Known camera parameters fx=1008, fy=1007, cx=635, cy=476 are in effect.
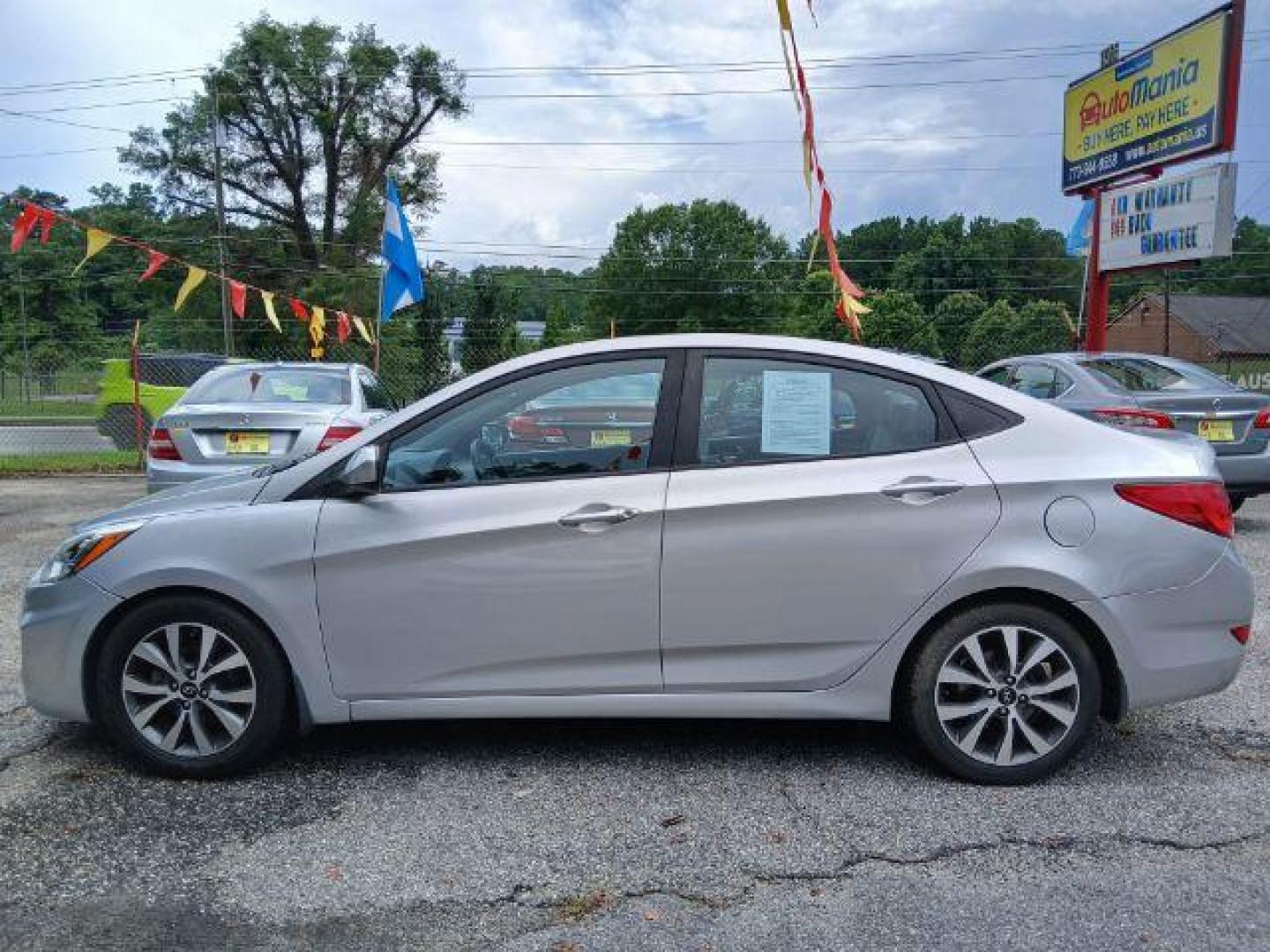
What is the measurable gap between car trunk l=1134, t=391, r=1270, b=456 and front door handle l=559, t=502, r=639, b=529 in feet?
20.5

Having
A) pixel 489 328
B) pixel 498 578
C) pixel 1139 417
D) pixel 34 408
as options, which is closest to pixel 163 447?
pixel 498 578

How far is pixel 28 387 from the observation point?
24.9 m

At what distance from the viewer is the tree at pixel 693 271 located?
189ft

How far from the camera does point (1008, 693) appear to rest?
136 inches

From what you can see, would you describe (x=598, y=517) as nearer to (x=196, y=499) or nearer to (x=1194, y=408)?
(x=196, y=499)

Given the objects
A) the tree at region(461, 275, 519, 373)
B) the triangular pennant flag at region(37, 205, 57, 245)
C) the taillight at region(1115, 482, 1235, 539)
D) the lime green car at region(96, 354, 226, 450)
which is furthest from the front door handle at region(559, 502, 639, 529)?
the tree at region(461, 275, 519, 373)

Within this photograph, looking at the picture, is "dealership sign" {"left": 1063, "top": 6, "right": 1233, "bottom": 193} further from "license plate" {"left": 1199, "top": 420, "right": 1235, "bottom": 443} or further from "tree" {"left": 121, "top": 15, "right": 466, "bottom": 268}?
"tree" {"left": 121, "top": 15, "right": 466, "bottom": 268}

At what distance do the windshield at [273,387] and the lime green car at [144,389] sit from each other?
22.2 feet

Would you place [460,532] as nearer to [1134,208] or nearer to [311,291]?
[1134,208]

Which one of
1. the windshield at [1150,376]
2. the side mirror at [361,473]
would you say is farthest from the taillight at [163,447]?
the windshield at [1150,376]

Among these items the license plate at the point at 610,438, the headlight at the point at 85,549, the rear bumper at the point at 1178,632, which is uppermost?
the license plate at the point at 610,438

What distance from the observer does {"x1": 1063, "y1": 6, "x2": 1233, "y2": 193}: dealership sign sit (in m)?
12.6

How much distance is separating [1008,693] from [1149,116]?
13.0 m

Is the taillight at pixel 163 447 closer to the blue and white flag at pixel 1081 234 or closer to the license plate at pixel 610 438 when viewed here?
the license plate at pixel 610 438
